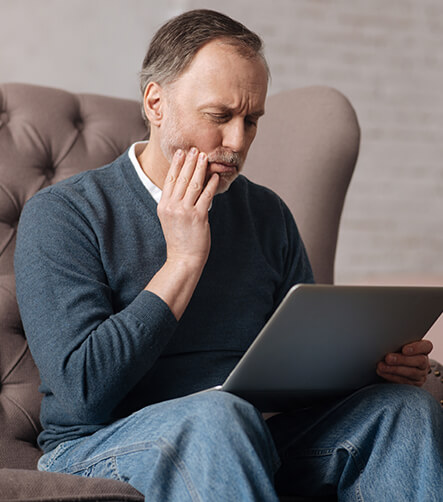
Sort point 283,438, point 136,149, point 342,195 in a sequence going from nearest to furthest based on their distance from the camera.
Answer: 1. point 283,438
2. point 136,149
3. point 342,195

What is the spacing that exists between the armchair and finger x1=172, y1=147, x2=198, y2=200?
432 millimetres

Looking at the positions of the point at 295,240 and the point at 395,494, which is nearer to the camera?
the point at 395,494

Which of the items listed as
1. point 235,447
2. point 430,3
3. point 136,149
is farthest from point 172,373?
point 430,3

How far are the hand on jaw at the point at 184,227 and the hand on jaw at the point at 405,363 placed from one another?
307 millimetres

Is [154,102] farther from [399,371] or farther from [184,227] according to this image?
[399,371]

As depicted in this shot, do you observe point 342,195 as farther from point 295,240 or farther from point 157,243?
point 157,243

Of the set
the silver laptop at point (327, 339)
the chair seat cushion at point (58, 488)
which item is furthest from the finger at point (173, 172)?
the chair seat cushion at point (58, 488)

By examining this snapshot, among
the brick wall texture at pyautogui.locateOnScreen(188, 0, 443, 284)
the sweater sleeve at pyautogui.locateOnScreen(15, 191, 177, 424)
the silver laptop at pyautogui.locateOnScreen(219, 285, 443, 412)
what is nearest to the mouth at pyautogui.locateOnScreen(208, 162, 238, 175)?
the sweater sleeve at pyautogui.locateOnScreen(15, 191, 177, 424)

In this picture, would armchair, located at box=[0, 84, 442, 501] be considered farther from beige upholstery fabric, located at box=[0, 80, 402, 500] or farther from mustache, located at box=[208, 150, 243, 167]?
mustache, located at box=[208, 150, 243, 167]

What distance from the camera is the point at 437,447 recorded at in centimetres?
99

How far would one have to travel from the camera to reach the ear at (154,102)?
1.23 m

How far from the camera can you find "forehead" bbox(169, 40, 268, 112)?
1.14 metres

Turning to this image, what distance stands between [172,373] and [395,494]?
376 millimetres

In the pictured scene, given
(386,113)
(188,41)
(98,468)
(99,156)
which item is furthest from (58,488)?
(386,113)
